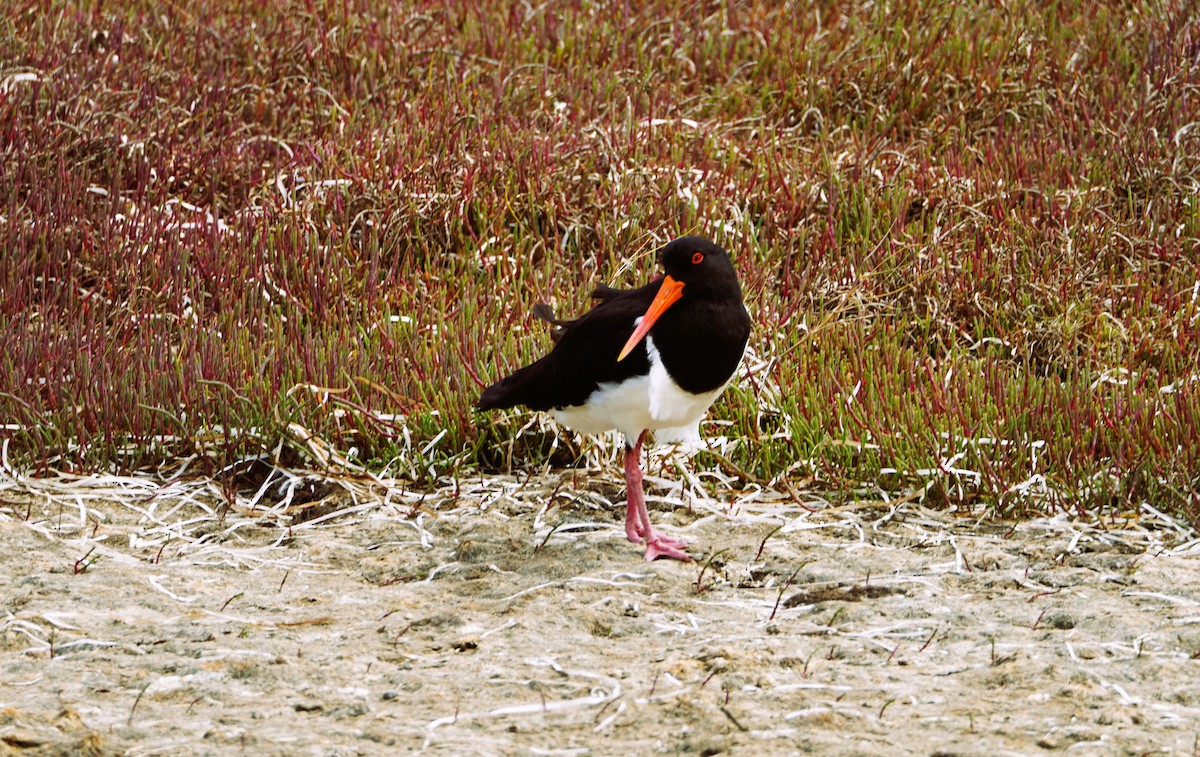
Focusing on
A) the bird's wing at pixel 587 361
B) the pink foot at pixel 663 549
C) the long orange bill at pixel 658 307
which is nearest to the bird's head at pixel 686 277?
the long orange bill at pixel 658 307

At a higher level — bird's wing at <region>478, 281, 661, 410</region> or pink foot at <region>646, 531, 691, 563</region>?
bird's wing at <region>478, 281, 661, 410</region>

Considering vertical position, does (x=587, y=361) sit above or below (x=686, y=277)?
below

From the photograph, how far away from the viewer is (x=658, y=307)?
14.4ft

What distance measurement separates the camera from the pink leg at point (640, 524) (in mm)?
4566

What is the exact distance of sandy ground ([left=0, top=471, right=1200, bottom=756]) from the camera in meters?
3.18

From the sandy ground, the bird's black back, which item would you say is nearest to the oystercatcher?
the bird's black back

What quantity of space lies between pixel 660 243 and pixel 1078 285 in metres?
2.04

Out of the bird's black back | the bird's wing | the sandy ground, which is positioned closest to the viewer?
the sandy ground

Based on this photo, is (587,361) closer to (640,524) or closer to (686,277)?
(686,277)

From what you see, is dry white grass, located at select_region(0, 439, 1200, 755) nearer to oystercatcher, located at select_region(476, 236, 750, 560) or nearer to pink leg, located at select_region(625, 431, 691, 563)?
pink leg, located at select_region(625, 431, 691, 563)

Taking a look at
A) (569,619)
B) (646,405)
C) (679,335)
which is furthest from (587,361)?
(569,619)

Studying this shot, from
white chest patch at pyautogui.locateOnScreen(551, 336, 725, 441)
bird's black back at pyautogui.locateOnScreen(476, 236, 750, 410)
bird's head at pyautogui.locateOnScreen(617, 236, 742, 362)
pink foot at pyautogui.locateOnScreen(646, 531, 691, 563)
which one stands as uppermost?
bird's head at pyautogui.locateOnScreen(617, 236, 742, 362)

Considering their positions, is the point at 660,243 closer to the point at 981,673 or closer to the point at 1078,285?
the point at 1078,285

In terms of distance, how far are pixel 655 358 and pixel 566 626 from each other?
922 mm
